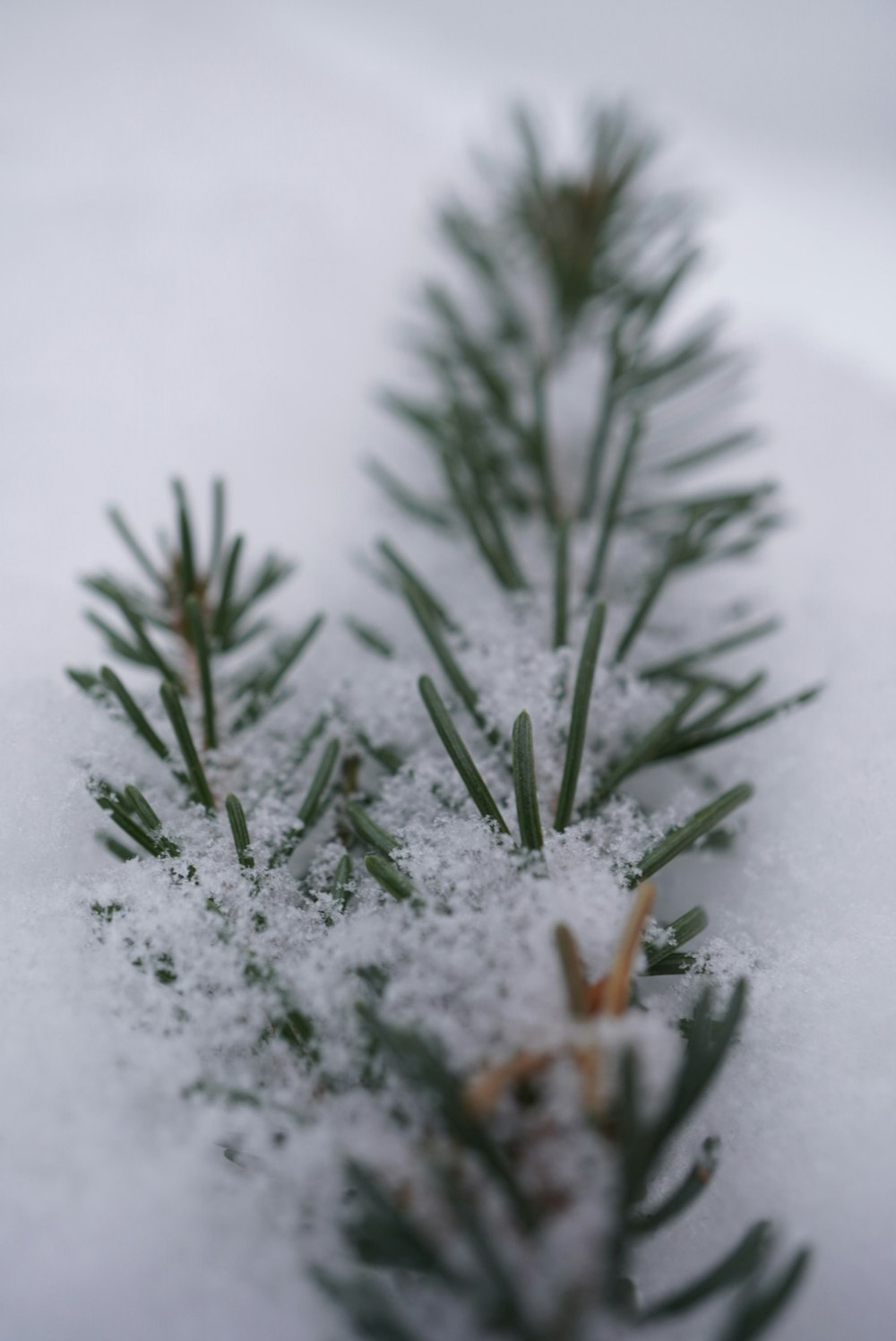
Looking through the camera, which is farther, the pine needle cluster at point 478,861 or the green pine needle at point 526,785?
the green pine needle at point 526,785

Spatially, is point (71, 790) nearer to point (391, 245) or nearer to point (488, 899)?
point (488, 899)

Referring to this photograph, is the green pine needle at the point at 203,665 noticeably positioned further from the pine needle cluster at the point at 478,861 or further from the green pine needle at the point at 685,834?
the green pine needle at the point at 685,834

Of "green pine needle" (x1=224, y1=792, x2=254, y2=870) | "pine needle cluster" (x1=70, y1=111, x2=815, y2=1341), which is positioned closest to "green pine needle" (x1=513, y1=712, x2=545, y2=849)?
"pine needle cluster" (x1=70, y1=111, x2=815, y2=1341)

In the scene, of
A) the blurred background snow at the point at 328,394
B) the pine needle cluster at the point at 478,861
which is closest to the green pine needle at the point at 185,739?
the pine needle cluster at the point at 478,861

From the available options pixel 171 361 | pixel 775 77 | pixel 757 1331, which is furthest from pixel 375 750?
pixel 775 77

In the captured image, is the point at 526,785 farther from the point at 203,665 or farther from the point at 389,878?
the point at 203,665

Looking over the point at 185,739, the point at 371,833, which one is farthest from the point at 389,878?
the point at 185,739

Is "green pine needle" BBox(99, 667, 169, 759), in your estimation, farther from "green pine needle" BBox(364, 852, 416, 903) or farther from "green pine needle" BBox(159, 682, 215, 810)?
"green pine needle" BBox(364, 852, 416, 903)

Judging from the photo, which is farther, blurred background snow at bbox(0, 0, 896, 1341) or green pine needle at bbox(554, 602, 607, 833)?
→ green pine needle at bbox(554, 602, 607, 833)
